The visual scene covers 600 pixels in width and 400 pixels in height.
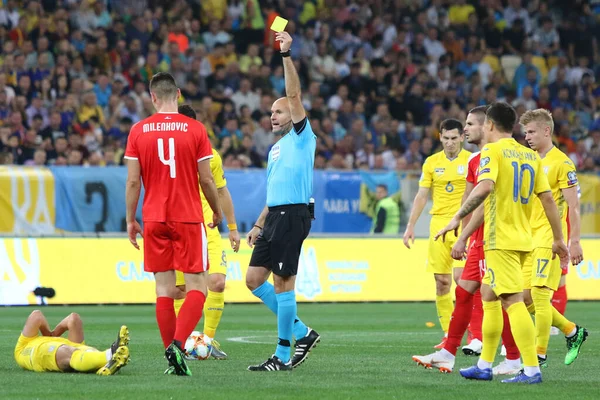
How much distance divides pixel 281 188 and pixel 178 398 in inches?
107

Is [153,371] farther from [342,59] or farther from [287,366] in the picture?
[342,59]

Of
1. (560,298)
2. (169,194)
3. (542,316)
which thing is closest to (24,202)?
(560,298)

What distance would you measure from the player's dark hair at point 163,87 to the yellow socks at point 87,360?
209 centimetres

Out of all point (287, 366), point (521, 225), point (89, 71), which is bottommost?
point (287, 366)

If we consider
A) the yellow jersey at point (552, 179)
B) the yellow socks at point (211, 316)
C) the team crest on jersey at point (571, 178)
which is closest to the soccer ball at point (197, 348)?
the yellow socks at point (211, 316)

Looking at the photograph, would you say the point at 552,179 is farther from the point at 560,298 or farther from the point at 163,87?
the point at 163,87

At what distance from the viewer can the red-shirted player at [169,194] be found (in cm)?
925

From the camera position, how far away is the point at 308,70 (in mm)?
27297

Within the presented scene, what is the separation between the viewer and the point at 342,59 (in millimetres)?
27719

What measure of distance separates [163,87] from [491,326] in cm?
320

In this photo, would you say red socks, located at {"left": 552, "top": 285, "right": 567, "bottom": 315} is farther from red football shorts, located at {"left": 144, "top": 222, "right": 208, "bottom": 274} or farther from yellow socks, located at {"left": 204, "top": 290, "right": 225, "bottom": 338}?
red football shorts, located at {"left": 144, "top": 222, "right": 208, "bottom": 274}

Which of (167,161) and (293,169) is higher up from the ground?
(167,161)

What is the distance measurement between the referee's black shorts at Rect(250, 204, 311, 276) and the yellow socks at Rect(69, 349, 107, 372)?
1.68m

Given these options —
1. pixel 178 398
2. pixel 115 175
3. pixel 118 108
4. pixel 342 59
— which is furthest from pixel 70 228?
pixel 178 398
